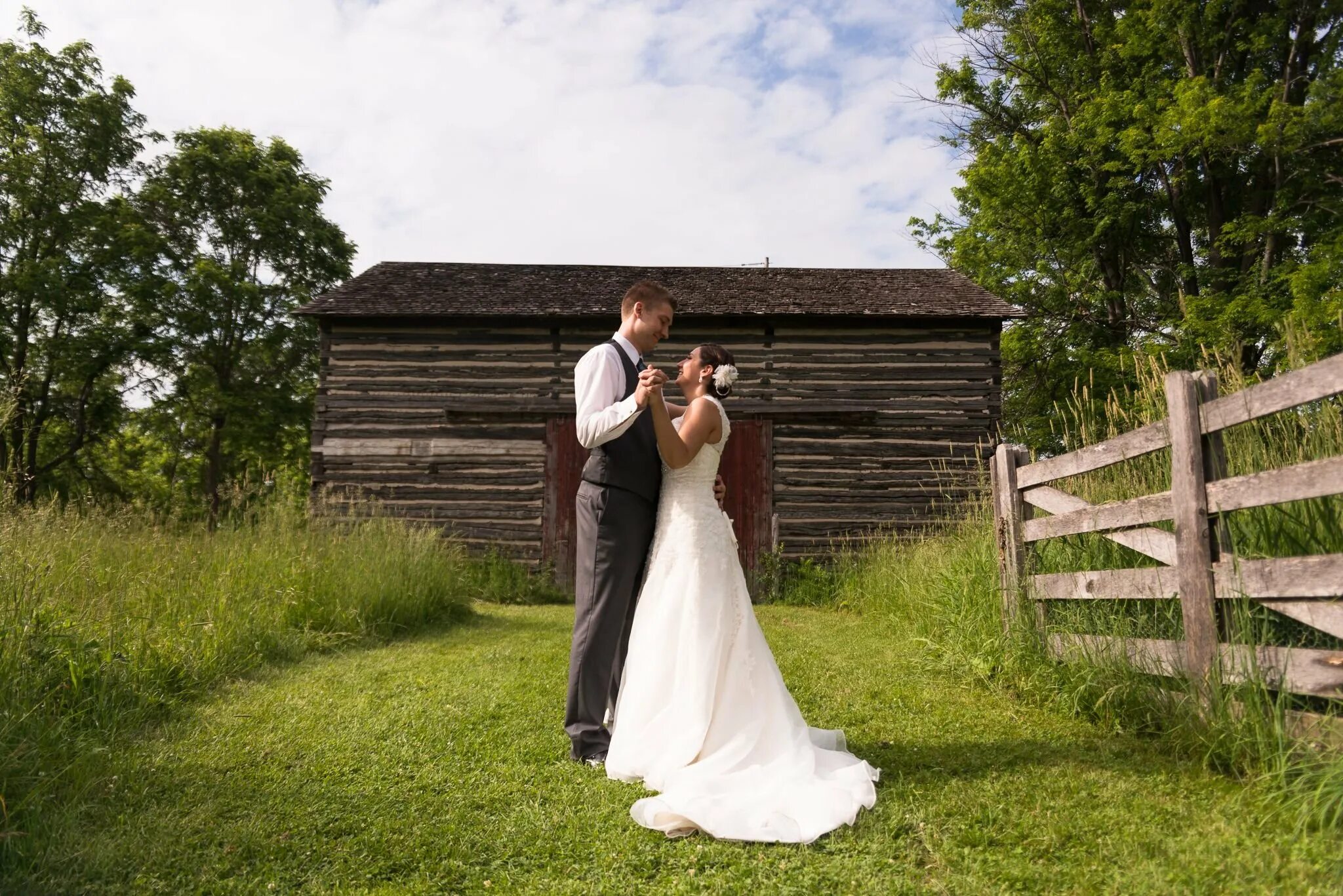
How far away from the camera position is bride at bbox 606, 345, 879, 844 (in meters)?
2.81

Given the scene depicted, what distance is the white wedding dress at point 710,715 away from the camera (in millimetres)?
2797

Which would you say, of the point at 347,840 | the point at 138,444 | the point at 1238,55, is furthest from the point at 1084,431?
the point at 138,444

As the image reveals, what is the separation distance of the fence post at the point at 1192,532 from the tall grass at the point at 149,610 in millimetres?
4121

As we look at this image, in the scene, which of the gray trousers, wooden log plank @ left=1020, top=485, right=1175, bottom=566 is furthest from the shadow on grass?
the gray trousers

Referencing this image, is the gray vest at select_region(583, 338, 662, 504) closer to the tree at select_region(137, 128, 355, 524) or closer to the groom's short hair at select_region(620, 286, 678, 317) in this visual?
the groom's short hair at select_region(620, 286, 678, 317)

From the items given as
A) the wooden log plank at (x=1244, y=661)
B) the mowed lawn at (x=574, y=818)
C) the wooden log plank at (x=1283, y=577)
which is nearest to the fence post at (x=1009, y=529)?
the mowed lawn at (x=574, y=818)

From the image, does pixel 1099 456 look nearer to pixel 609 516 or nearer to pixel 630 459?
pixel 630 459

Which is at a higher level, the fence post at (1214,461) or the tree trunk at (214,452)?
the tree trunk at (214,452)

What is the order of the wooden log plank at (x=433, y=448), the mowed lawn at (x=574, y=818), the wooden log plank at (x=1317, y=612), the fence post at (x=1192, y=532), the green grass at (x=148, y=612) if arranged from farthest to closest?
the wooden log plank at (x=433, y=448) < the fence post at (x=1192, y=532) < the green grass at (x=148, y=612) < the wooden log plank at (x=1317, y=612) < the mowed lawn at (x=574, y=818)

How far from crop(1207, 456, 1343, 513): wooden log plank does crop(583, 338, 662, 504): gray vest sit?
230cm

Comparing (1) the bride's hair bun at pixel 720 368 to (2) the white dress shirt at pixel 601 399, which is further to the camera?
(1) the bride's hair bun at pixel 720 368

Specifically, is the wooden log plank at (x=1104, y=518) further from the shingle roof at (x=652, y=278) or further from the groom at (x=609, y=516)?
the shingle roof at (x=652, y=278)

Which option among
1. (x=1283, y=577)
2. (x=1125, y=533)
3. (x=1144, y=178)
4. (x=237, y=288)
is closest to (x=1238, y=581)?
(x=1283, y=577)

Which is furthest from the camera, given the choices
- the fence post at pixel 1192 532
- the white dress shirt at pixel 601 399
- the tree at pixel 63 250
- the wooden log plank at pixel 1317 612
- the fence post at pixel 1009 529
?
the tree at pixel 63 250
